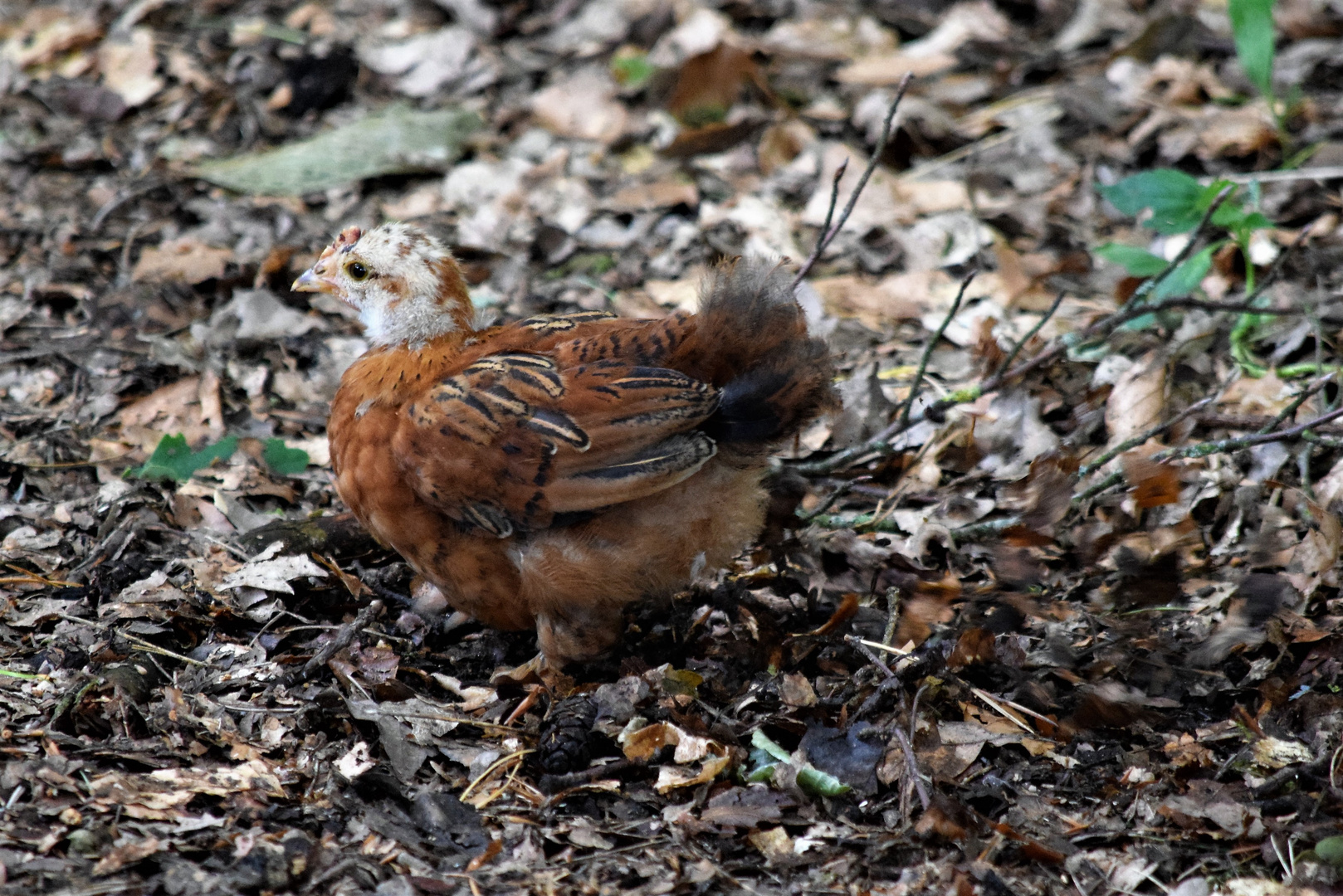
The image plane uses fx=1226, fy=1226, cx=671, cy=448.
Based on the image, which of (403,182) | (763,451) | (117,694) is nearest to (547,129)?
(403,182)

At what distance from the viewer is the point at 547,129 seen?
8133mm

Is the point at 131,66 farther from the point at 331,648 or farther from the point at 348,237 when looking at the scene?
the point at 331,648

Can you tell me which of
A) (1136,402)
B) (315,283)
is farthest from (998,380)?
(315,283)

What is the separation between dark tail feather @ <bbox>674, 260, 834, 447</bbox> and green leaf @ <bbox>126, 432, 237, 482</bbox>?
2109mm

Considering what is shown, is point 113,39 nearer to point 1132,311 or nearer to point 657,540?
point 657,540

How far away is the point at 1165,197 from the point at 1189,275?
0.35 metres

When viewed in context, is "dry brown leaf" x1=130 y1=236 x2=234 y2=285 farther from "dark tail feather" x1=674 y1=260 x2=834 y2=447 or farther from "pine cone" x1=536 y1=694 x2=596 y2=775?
"pine cone" x1=536 y1=694 x2=596 y2=775

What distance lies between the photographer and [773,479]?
4.96 metres

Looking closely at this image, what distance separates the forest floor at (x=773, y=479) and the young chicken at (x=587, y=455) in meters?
0.34

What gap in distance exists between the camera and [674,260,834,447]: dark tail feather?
4348mm

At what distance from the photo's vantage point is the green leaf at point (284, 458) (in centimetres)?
541

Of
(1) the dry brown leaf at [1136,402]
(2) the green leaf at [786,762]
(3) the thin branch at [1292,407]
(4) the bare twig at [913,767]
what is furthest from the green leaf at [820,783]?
(1) the dry brown leaf at [1136,402]

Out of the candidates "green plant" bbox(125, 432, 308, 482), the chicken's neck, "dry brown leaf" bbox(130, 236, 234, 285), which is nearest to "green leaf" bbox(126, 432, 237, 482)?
"green plant" bbox(125, 432, 308, 482)

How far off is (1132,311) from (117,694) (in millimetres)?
3795
